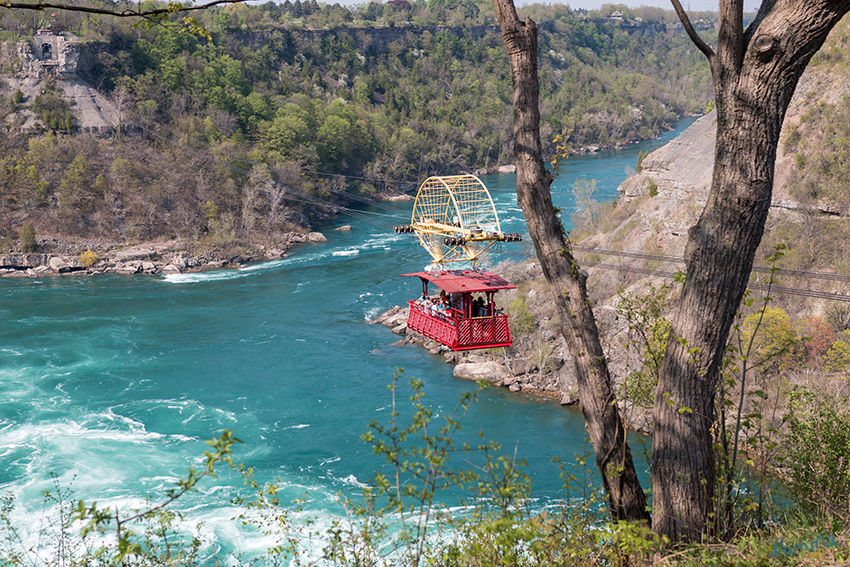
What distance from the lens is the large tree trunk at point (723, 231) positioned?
3553mm

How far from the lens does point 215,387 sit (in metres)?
25.4

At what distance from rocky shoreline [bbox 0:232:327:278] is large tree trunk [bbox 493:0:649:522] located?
136ft

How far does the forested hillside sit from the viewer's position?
49.2 meters

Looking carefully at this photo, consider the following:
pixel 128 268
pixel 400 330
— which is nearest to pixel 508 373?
pixel 400 330

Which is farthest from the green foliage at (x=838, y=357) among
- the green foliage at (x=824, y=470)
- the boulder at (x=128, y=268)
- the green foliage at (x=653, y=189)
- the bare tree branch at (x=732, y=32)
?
the boulder at (x=128, y=268)

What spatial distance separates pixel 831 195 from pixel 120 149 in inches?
1890

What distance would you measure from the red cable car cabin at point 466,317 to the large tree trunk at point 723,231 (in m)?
9.07

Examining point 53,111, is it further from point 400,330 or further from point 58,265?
point 400,330

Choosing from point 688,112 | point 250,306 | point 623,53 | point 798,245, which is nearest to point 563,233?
point 798,245

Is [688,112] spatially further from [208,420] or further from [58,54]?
[208,420]

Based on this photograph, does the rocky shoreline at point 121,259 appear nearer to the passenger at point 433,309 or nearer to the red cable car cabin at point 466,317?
the passenger at point 433,309

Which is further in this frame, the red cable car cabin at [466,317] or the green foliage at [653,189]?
the green foliage at [653,189]

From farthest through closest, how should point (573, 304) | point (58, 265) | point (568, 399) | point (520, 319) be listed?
point (58, 265) < point (520, 319) < point (568, 399) < point (573, 304)

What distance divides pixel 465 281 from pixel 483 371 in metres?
12.8
